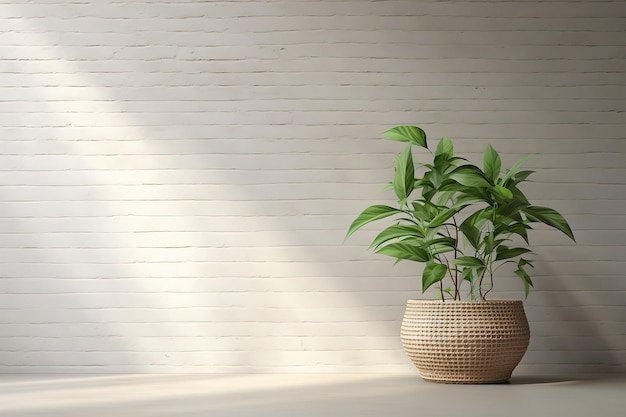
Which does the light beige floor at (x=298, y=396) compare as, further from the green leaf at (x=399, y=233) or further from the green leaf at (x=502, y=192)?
the green leaf at (x=502, y=192)

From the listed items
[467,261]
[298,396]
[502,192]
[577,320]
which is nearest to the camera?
[298,396]

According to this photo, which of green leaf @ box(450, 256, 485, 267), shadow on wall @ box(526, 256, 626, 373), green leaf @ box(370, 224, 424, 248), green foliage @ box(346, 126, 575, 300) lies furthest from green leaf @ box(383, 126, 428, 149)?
shadow on wall @ box(526, 256, 626, 373)

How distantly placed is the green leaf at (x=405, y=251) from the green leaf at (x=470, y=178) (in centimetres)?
29

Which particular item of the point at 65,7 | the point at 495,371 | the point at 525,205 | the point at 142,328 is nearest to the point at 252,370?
the point at 142,328

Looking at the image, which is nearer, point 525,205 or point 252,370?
point 525,205

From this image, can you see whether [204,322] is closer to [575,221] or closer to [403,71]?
[403,71]

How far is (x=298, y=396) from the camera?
8.46 feet

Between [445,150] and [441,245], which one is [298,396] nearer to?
[441,245]

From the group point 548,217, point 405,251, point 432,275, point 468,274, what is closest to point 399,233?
point 405,251

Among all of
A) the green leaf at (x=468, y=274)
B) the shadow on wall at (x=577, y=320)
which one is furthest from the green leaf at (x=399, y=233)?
the shadow on wall at (x=577, y=320)

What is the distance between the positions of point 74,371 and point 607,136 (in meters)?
2.35

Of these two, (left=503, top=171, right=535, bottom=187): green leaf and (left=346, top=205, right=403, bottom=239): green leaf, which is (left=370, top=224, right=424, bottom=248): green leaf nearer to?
(left=346, top=205, right=403, bottom=239): green leaf

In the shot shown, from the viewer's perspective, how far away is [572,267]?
332 centimetres

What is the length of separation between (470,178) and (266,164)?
0.93 metres
